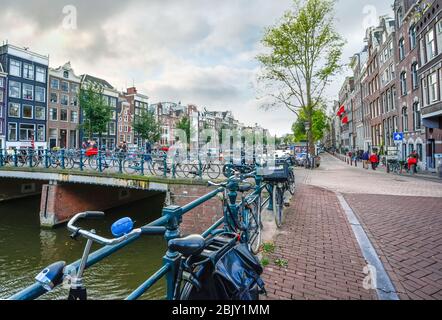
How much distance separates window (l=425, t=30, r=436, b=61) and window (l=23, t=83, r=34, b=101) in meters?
42.1

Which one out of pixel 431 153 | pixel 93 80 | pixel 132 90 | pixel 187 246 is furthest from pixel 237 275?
pixel 132 90

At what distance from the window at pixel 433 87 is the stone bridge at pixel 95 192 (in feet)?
56.8

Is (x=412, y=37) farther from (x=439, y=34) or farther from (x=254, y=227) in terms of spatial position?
(x=254, y=227)

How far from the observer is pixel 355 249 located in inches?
183

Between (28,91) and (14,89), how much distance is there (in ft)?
5.38

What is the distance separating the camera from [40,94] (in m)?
37.7

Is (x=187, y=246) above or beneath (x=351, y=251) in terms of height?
above

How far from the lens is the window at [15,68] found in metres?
34.3

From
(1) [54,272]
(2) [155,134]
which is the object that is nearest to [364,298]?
(1) [54,272]

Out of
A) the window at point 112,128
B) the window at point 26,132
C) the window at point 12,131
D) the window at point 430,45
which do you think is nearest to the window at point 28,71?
the window at point 26,132

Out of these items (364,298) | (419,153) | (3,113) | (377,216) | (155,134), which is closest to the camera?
(364,298)

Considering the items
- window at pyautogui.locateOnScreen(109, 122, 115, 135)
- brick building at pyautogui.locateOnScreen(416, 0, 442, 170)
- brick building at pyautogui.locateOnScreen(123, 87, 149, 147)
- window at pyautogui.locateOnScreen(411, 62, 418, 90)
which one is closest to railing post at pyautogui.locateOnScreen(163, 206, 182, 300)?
brick building at pyautogui.locateOnScreen(416, 0, 442, 170)
